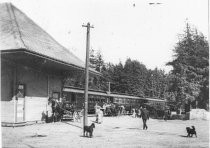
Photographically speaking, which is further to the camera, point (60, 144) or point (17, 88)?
point (17, 88)

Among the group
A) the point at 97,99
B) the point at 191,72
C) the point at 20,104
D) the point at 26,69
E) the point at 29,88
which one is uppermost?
the point at 191,72

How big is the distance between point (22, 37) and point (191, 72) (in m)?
21.5

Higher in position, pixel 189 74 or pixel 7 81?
pixel 189 74

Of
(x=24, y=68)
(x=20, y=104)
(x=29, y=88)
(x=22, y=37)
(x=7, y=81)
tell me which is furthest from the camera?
(x=29, y=88)

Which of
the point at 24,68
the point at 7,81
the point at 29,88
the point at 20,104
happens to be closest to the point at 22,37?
the point at 24,68

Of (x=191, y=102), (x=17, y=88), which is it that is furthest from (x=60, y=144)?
(x=191, y=102)

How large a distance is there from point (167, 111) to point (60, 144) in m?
24.7

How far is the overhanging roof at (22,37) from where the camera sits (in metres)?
17.7

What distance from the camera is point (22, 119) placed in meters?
19.8

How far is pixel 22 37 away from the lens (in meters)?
19.4

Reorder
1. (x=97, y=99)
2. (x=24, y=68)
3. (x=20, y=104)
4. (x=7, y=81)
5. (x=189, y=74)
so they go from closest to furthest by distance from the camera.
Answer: (x=7, y=81)
(x=20, y=104)
(x=24, y=68)
(x=189, y=74)
(x=97, y=99)

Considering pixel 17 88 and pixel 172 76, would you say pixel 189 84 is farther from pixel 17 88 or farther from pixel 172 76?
pixel 17 88

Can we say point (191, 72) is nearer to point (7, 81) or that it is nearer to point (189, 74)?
point (189, 74)

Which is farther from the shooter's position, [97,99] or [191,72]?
[97,99]
